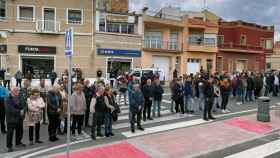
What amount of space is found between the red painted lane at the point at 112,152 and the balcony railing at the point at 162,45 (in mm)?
26198

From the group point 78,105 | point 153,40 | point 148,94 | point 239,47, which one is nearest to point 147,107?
point 148,94

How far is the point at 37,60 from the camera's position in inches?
1160

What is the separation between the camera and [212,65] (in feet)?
136

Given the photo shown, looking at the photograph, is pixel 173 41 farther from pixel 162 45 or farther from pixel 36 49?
pixel 36 49

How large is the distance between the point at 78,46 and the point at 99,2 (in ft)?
19.0

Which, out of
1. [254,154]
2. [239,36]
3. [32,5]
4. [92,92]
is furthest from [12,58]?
[239,36]

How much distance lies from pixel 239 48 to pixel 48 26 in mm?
27878

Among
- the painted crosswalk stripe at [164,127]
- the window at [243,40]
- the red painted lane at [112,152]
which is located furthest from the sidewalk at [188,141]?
the window at [243,40]

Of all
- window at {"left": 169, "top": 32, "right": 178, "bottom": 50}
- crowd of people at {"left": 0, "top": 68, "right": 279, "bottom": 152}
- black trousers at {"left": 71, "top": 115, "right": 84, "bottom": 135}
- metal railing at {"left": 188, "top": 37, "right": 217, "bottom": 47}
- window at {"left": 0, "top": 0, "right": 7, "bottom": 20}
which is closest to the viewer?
crowd of people at {"left": 0, "top": 68, "right": 279, "bottom": 152}

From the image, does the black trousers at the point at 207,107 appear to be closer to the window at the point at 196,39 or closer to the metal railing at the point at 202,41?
the metal railing at the point at 202,41

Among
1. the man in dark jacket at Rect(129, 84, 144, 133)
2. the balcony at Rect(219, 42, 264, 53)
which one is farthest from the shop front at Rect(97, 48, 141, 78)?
the man in dark jacket at Rect(129, 84, 144, 133)

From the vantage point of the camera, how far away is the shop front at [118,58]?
103ft

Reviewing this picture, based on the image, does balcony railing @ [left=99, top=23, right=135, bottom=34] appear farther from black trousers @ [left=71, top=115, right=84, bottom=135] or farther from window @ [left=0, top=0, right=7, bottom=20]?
black trousers @ [left=71, top=115, right=84, bottom=135]

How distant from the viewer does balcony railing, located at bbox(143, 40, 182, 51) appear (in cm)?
3538
